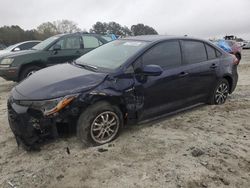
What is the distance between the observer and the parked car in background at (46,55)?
8312mm

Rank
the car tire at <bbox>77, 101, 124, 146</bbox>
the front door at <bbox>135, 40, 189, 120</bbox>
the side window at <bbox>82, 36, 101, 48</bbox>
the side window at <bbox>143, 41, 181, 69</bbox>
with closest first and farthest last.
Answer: the car tire at <bbox>77, 101, 124, 146</bbox> → the front door at <bbox>135, 40, 189, 120</bbox> → the side window at <bbox>143, 41, 181, 69</bbox> → the side window at <bbox>82, 36, 101, 48</bbox>

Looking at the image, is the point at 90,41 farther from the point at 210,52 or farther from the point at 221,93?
the point at 221,93

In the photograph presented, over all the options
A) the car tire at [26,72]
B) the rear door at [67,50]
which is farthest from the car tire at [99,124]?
the rear door at [67,50]

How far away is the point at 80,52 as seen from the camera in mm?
9344

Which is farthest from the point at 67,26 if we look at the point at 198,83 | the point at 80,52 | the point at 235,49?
the point at 198,83

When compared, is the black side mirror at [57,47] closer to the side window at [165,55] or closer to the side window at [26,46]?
the side window at [165,55]

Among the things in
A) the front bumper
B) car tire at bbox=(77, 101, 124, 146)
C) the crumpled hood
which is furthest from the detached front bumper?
the front bumper

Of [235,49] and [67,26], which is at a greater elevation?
[67,26]

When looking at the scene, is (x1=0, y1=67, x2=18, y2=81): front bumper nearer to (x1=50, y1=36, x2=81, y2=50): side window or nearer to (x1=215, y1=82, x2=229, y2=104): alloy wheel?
(x1=50, y1=36, x2=81, y2=50): side window

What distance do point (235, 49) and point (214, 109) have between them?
11.8 meters

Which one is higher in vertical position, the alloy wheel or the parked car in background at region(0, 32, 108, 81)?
the parked car in background at region(0, 32, 108, 81)

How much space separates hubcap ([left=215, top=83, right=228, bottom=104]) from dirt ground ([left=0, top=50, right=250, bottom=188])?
1.02 metres

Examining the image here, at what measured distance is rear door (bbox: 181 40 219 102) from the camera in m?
5.45

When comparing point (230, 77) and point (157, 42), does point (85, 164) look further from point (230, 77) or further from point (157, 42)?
point (230, 77)
